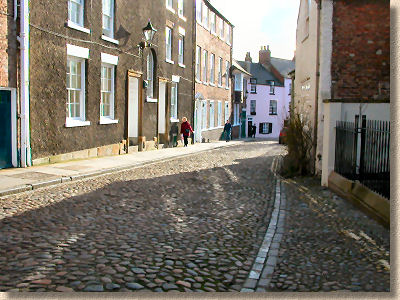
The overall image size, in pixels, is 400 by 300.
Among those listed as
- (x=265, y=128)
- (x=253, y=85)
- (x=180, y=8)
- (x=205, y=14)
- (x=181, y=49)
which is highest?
(x=205, y=14)

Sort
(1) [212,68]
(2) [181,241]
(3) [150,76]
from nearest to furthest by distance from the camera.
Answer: (2) [181,241] → (3) [150,76] → (1) [212,68]

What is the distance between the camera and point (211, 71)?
107ft

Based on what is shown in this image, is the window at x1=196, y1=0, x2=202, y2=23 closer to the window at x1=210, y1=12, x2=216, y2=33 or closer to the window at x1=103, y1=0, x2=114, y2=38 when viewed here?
the window at x1=210, y1=12, x2=216, y2=33

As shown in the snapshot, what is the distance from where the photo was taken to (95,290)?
3824 mm

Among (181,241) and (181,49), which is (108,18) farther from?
(181,241)

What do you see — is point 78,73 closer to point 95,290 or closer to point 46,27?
point 46,27

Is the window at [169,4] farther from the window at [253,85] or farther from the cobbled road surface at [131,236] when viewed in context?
the window at [253,85]

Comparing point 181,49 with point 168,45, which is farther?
point 181,49

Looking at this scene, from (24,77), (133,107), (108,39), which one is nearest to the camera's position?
(24,77)

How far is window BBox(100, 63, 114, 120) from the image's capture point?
1549 centimetres

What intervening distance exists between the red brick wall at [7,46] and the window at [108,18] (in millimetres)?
4955

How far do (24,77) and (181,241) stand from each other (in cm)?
750

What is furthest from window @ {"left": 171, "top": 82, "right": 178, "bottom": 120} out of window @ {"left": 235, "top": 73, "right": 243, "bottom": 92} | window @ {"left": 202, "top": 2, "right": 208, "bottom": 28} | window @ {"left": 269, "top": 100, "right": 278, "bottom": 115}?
window @ {"left": 269, "top": 100, "right": 278, "bottom": 115}

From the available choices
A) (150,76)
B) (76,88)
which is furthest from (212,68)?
(76,88)
